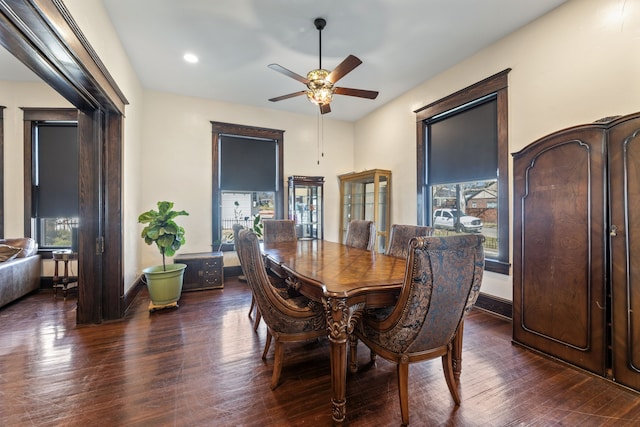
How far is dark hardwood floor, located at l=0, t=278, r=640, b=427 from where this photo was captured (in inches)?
63.1

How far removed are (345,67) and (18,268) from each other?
188 inches

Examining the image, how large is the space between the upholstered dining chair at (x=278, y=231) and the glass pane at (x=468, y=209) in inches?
88.1

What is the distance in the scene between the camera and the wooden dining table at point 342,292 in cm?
150

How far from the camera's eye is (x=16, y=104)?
399 centimetres

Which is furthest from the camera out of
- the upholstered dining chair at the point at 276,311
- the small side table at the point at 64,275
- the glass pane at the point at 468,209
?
the small side table at the point at 64,275

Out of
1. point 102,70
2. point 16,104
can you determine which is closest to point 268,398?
point 102,70

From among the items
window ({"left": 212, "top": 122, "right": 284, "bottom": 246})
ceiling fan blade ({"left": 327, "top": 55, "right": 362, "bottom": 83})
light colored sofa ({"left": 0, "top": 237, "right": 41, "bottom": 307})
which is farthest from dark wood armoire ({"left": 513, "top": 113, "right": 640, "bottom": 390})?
light colored sofa ({"left": 0, "top": 237, "right": 41, "bottom": 307})

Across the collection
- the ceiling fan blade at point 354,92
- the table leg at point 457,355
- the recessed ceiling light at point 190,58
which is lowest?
the table leg at point 457,355

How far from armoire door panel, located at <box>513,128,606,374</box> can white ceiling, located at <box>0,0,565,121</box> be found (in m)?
1.59

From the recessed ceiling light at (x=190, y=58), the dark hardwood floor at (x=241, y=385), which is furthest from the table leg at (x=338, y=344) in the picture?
the recessed ceiling light at (x=190, y=58)

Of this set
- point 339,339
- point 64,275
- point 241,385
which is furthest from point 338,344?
point 64,275

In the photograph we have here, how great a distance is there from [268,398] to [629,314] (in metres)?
2.53

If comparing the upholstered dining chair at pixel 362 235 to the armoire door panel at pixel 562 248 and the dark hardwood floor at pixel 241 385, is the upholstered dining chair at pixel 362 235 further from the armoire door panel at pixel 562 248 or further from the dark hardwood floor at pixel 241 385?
the armoire door panel at pixel 562 248

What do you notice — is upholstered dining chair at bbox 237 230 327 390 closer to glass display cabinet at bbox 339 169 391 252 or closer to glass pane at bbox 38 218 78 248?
glass display cabinet at bbox 339 169 391 252
